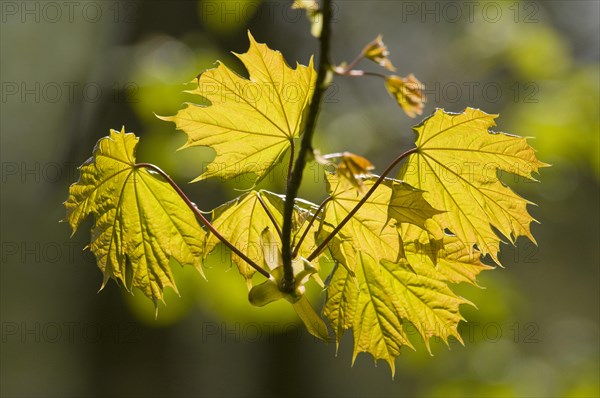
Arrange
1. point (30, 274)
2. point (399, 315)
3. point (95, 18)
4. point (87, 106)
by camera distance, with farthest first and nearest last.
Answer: point (30, 274) → point (95, 18) → point (87, 106) → point (399, 315)

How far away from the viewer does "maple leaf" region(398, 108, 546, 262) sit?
1.02 meters

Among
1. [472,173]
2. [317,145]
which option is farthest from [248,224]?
[317,145]

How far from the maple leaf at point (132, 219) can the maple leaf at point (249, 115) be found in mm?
102

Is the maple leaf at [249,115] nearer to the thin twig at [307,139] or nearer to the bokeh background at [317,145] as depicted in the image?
the thin twig at [307,139]

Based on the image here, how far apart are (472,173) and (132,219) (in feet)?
1.88

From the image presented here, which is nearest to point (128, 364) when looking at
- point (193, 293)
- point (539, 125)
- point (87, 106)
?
point (193, 293)

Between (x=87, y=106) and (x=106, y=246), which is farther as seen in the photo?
(x=87, y=106)

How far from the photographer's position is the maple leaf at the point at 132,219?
1.04 meters

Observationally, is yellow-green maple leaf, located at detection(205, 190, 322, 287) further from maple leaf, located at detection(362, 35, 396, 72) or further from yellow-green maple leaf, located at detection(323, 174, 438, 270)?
maple leaf, located at detection(362, 35, 396, 72)

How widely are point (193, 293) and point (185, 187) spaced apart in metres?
0.60

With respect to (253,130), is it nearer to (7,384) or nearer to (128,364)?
(128,364)

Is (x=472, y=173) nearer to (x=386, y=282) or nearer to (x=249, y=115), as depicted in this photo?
(x=386, y=282)

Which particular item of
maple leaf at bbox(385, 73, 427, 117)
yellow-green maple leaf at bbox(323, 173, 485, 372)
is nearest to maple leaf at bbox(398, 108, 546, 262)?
yellow-green maple leaf at bbox(323, 173, 485, 372)

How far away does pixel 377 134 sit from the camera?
4.15 metres
